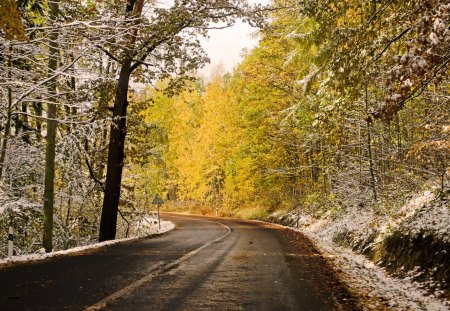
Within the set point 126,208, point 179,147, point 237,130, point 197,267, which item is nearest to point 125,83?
point 126,208

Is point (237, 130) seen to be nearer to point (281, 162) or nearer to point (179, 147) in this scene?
point (281, 162)

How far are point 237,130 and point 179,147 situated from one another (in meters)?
15.2

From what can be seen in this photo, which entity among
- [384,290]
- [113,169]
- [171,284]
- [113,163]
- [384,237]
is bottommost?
[384,290]

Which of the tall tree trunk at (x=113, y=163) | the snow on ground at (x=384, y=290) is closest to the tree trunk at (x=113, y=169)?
the tall tree trunk at (x=113, y=163)

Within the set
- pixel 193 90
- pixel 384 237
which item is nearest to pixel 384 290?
pixel 384 237

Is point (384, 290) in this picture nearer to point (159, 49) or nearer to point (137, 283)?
point (137, 283)

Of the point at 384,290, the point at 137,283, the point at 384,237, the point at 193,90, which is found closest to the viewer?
the point at 137,283

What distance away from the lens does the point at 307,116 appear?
71.7 feet

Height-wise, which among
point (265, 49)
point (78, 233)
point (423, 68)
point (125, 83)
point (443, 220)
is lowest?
point (78, 233)

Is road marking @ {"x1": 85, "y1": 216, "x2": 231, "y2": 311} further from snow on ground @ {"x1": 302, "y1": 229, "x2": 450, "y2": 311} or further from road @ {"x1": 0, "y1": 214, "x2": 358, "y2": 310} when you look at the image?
snow on ground @ {"x1": 302, "y1": 229, "x2": 450, "y2": 311}

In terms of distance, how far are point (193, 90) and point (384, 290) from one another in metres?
12.1

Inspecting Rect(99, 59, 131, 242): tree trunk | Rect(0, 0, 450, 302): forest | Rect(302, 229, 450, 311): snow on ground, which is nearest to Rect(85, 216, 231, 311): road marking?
Rect(302, 229, 450, 311): snow on ground

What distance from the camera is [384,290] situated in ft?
22.4

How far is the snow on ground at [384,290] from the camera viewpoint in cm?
581
